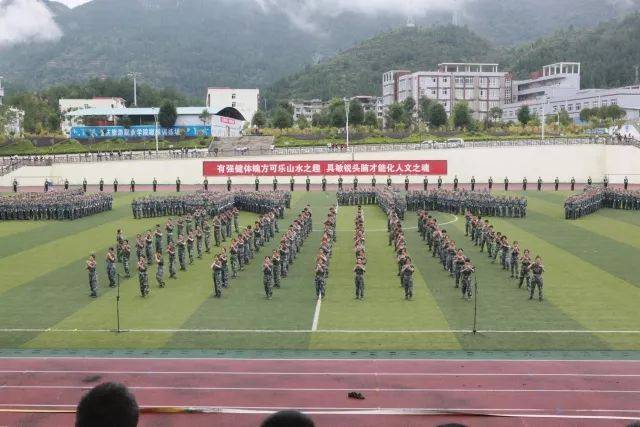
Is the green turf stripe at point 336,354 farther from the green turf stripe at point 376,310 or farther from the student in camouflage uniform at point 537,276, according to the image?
the student in camouflage uniform at point 537,276

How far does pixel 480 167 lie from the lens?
5503cm

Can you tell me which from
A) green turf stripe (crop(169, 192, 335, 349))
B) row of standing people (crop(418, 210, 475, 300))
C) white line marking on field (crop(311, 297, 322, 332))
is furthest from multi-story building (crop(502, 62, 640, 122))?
white line marking on field (crop(311, 297, 322, 332))

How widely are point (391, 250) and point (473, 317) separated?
9.08 meters

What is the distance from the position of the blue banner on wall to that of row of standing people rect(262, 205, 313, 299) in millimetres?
53247

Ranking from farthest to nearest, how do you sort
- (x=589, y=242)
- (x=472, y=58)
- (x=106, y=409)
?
(x=472, y=58)
(x=589, y=242)
(x=106, y=409)

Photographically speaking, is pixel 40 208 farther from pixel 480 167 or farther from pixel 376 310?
pixel 480 167

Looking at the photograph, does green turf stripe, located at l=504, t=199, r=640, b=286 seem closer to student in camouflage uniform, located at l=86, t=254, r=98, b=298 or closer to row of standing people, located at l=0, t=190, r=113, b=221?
student in camouflage uniform, located at l=86, t=254, r=98, b=298

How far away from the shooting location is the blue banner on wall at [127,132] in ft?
253

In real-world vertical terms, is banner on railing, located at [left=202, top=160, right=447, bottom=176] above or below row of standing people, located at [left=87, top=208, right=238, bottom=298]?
above

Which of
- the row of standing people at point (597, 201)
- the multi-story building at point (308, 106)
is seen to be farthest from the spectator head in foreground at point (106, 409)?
the multi-story building at point (308, 106)

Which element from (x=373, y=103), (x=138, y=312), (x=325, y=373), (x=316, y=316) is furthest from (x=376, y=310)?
(x=373, y=103)

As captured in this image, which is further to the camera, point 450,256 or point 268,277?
point 450,256

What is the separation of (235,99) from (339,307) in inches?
4130

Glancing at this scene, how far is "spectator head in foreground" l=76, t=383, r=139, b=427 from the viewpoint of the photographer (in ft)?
11.0
